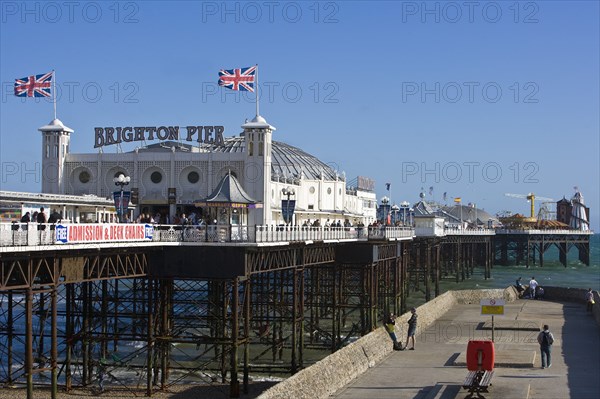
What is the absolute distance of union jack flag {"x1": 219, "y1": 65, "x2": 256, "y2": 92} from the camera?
55969 mm

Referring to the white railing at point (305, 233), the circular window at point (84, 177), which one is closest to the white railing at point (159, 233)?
the white railing at point (305, 233)

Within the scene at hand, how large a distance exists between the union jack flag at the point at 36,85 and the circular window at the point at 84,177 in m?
15.3

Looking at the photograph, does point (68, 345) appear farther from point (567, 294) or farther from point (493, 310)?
point (567, 294)

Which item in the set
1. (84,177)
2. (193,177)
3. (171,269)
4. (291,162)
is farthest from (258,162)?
(291,162)

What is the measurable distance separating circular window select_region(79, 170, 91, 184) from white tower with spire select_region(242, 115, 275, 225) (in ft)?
35.9

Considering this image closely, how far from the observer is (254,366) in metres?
47.2

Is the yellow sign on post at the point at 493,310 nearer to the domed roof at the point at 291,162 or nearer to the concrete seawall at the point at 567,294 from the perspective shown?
the concrete seawall at the point at 567,294

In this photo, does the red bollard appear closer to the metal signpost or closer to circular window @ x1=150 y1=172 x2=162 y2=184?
the metal signpost

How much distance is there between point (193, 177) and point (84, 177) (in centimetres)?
763

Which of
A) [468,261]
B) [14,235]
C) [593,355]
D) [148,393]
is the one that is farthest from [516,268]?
[14,235]

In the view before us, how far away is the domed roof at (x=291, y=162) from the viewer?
102450 millimetres

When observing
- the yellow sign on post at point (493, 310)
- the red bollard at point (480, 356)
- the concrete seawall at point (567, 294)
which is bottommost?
the concrete seawall at point (567, 294)

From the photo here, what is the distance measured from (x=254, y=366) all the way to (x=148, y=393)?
28.4ft

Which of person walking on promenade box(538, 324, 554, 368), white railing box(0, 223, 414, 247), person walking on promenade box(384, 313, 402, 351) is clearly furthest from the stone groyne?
person walking on promenade box(538, 324, 554, 368)
